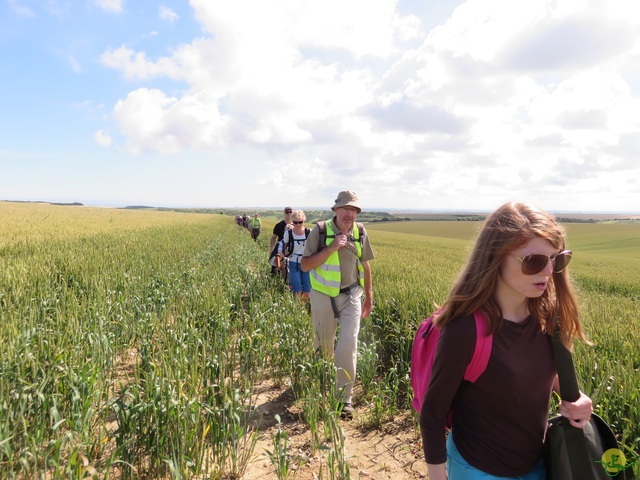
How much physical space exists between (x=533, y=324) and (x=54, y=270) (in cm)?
736

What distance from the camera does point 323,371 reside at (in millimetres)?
3711

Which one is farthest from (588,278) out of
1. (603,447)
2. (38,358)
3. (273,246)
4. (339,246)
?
(38,358)

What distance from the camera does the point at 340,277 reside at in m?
3.85

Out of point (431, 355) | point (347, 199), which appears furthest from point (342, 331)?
point (431, 355)

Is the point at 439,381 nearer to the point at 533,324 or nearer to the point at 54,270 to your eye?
the point at 533,324

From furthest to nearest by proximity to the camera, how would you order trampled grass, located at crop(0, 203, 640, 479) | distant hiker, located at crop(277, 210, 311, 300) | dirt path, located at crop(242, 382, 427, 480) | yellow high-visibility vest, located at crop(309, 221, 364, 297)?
distant hiker, located at crop(277, 210, 311, 300), yellow high-visibility vest, located at crop(309, 221, 364, 297), dirt path, located at crop(242, 382, 427, 480), trampled grass, located at crop(0, 203, 640, 479)

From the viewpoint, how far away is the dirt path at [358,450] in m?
2.86

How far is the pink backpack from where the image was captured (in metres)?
1.42

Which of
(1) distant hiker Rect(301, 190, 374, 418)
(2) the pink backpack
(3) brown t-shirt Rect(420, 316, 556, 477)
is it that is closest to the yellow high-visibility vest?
(1) distant hiker Rect(301, 190, 374, 418)

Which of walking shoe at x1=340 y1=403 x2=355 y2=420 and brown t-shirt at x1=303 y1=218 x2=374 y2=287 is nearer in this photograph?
walking shoe at x1=340 y1=403 x2=355 y2=420

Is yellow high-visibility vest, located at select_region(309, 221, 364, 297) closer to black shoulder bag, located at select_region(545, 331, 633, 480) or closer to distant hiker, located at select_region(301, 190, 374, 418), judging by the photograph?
distant hiker, located at select_region(301, 190, 374, 418)

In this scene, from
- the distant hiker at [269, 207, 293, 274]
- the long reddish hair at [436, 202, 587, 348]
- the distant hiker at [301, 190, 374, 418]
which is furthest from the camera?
the distant hiker at [269, 207, 293, 274]

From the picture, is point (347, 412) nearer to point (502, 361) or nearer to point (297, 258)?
point (502, 361)

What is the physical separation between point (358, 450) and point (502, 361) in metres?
2.22
